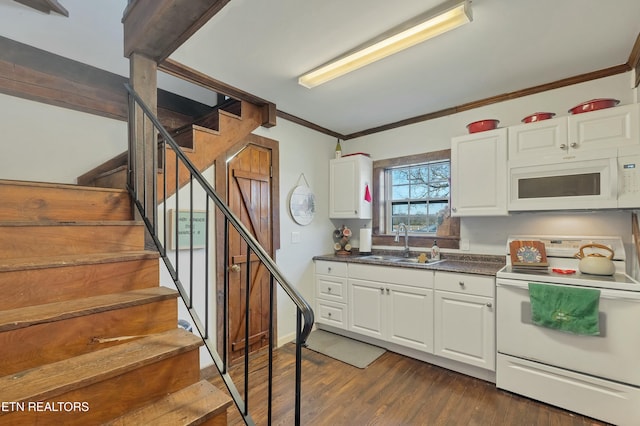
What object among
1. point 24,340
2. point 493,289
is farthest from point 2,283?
point 493,289

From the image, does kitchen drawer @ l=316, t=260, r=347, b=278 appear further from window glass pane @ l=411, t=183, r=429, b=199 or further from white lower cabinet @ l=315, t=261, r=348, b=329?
window glass pane @ l=411, t=183, r=429, b=199

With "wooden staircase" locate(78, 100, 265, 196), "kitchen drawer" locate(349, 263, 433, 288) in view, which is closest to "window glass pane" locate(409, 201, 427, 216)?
"kitchen drawer" locate(349, 263, 433, 288)

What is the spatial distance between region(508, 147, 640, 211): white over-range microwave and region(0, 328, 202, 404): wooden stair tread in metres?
2.67

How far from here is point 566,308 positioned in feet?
6.55

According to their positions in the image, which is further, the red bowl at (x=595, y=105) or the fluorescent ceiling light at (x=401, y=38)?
the red bowl at (x=595, y=105)

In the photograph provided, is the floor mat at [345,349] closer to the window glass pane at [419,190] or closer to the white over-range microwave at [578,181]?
the window glass pane at [419,190]

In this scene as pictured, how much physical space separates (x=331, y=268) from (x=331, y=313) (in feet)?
1.74

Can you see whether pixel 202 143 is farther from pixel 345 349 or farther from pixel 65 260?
pixel 345 349

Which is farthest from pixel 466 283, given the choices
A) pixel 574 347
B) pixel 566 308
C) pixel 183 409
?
pixel 183 409

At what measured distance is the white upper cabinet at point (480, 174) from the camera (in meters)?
2.58

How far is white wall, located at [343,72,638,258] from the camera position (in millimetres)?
2340

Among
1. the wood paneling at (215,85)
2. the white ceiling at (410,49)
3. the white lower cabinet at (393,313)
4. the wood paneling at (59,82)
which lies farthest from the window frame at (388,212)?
the wood paneling at (59,82)

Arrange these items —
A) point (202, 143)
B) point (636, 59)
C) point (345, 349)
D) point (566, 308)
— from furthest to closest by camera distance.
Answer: point (345, 349) → point (202, 143) → point (636, 59) → point (566, 308)

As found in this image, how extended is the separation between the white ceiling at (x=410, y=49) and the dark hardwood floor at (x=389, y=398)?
2.58 meters
